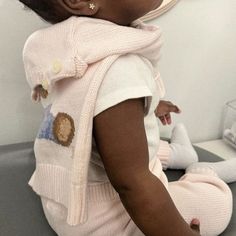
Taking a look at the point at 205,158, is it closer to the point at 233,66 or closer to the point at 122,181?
the point at 233,66

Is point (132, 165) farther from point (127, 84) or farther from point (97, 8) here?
point (97, 8)

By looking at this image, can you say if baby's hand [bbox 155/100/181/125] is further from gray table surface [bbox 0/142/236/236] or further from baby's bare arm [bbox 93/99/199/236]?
baby's bare arm [bbox 93/99/199/236]

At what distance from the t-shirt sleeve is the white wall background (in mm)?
474

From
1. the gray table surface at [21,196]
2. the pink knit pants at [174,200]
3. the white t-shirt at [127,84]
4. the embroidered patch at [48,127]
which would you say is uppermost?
the white t-shirt at [127,84]

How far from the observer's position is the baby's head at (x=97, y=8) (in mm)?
582

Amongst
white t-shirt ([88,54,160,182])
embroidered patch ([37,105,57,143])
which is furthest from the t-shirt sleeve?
embroidered patch ([37,105,57,143])

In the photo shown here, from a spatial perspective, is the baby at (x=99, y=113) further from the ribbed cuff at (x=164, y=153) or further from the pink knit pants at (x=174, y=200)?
the ribbed cuff at (x=164, y=153)

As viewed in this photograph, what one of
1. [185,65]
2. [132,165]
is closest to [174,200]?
[132,165]

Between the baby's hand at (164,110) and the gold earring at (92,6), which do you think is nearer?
the gold earring at (92,6)

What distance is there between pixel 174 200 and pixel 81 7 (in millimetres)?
384

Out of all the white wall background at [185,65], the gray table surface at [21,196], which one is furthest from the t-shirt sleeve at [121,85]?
the white wall background at [185,65]

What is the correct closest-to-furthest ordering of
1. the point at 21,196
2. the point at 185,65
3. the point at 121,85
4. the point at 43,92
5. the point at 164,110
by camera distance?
the point at 121,85
the point at 43,92
the point at 21,196
the point at 164,110
the point at 185,65

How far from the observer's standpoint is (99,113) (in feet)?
1.85

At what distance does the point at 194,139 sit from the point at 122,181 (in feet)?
2.43
